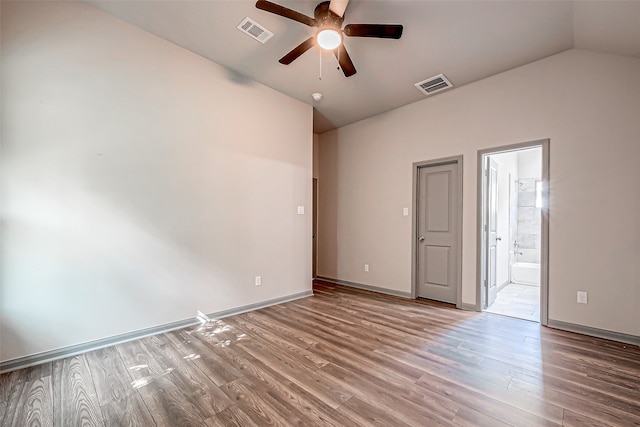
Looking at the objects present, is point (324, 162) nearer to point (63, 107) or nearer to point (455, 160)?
point (455, 160)

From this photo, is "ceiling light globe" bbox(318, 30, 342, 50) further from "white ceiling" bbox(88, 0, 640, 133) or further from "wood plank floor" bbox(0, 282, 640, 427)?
"wood plank floor" bbox(0, 282, 640, 427)

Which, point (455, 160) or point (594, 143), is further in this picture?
point (455, 160)

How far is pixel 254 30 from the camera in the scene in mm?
2842

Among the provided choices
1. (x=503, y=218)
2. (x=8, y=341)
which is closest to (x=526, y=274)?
(x=503, y=218)

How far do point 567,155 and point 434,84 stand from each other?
1771 millimetres

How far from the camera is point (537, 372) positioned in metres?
2.15

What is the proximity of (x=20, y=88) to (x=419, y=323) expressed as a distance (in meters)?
4.39

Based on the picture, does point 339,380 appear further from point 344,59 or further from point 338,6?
point 338,6

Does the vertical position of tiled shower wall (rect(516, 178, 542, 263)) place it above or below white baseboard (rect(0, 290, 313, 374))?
above

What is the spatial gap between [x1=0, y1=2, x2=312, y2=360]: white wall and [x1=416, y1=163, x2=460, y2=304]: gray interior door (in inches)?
93.0

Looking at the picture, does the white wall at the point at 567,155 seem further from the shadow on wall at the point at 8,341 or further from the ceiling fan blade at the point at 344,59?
the shadow on wall at the point at 8,341

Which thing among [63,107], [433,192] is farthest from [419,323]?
[63,107]

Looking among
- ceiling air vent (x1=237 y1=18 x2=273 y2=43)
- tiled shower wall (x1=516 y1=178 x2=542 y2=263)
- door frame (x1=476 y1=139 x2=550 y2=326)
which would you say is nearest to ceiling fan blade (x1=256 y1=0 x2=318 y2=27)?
ceiling air vent (x1=237 y1=18 x2=273 y2=43)

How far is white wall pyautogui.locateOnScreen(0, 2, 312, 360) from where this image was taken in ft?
7.36
